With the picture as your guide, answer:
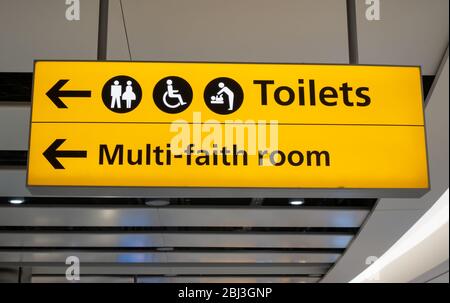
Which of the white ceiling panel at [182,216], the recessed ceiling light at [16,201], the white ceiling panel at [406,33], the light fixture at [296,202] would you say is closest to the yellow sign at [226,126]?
the white ceiling panel at [406,33]

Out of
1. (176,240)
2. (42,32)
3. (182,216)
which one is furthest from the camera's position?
(176,240)

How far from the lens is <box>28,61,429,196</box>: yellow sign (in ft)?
8.50

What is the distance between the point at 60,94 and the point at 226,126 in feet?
2.38

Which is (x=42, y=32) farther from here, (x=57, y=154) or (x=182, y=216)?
(x=182, y=216)

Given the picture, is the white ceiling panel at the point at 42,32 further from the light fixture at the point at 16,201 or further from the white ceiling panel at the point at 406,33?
the light fixture at the point at 16,201

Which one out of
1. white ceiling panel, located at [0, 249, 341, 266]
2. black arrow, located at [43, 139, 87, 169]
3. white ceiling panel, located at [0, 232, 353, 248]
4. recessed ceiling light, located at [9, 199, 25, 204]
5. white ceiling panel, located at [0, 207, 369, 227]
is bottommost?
black arrow, located at [43, 139, 87, 169]

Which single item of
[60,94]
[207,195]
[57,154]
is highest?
[60,94]

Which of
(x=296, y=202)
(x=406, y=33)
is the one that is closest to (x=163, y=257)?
(x=296, y=202)

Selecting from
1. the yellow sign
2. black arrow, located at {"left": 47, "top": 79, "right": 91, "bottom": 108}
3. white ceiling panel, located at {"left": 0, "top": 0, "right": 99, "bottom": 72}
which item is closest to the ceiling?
white ceiling panel, located at {"left": 0, "top": 0, "right": 99, "bottom": 72}

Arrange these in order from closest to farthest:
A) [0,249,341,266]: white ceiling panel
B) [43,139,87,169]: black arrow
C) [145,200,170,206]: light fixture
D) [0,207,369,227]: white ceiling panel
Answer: [43,139,87,169]: black arrow
[145,200,170,206]: light fixture
[0,207,369,227]: white ceiling panel
[0,249,341,266]: white ceiling panel

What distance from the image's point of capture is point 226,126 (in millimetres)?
2682

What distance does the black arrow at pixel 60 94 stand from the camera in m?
2.70

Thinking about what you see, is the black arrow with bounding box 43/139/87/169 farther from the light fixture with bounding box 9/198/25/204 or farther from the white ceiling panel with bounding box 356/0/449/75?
the light fixture with bounding box 9/198/25/204

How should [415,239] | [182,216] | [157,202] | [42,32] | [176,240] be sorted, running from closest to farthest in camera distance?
1. [42,32]
2. [157,202]
3. [182,216]
4. [176,240]
5. [415,239]
